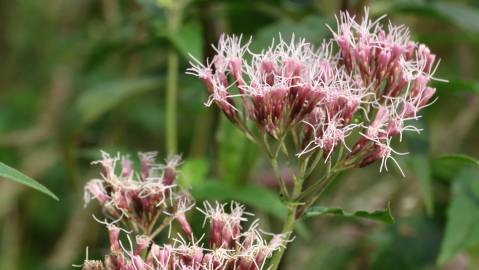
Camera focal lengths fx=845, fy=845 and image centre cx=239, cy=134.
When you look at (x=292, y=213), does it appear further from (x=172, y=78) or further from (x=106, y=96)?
(x=106, y=96)

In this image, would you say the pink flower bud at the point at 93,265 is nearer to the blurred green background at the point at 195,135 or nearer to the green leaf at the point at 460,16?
the blurred green background at the point at 195,135

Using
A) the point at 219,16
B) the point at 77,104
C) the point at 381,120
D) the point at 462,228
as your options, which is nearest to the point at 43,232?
the point at 77,104

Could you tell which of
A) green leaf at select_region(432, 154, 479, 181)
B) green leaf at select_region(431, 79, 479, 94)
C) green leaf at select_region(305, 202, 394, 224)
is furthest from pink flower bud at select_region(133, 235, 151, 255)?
green leaf at select_region(432, 154, 479, 181)

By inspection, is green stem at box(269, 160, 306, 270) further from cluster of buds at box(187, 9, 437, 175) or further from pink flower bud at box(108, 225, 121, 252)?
pink flower bud at box(108, 225, 121, 252)

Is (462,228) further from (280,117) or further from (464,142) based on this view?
(464,142)

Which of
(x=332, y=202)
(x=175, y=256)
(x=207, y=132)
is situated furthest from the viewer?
(x=332, y=202)

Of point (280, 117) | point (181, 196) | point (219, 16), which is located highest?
point (219, 16)
